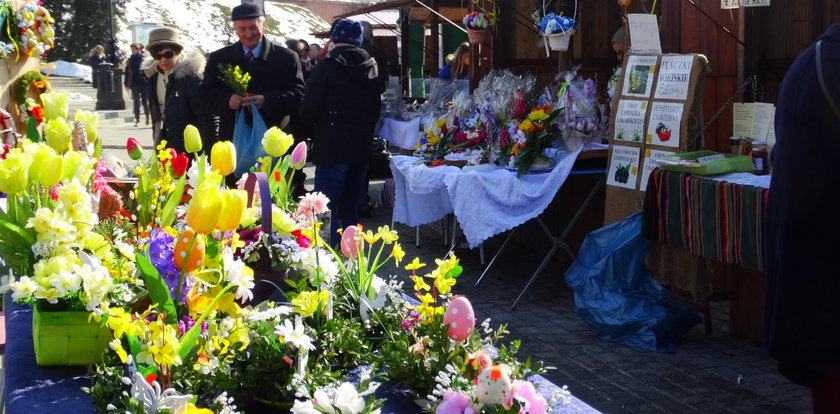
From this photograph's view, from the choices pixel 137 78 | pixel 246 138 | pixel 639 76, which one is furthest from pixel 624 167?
pixel 137 78

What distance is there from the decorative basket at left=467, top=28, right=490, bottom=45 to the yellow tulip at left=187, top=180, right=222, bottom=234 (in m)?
6.45

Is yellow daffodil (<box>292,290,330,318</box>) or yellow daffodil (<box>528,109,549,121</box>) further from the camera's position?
yellow daffodil (<box>528,109,549,121</box>)

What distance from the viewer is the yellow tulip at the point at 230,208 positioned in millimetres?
1786

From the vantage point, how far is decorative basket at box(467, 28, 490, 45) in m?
8.01

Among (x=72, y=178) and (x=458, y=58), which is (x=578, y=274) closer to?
(x=72, y=178)

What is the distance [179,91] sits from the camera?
636cm

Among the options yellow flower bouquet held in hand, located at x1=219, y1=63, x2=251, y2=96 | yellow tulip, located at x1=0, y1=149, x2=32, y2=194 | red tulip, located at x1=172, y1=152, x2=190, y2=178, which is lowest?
red tulip, located at x1=172, y1=152, x2=190, y2=178

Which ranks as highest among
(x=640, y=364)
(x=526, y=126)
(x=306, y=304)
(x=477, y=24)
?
(x=477, y=24)

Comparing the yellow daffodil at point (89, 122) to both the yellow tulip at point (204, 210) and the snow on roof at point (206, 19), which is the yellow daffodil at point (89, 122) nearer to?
the yellow tulip at point (204, 210)

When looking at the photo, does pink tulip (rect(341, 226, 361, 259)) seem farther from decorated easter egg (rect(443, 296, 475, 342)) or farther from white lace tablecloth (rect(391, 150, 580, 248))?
white lace tablecloth (rect(391, 150, 580, 248))

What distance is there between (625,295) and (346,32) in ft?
8.47

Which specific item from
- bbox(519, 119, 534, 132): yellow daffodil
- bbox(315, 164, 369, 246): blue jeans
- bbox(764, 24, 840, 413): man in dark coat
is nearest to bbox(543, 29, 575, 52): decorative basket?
bbox(519, 119, 534, 132): yellow daffodil

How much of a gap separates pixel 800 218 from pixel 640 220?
10.0 ft

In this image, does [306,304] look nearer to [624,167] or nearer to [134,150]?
[134,150]
